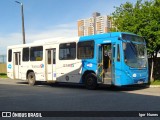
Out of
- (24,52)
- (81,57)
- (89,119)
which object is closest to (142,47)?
(81,57)

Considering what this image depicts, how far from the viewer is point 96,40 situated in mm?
17656

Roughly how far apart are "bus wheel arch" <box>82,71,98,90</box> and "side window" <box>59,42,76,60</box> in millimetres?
1331

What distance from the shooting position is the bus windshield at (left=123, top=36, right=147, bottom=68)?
16.9m

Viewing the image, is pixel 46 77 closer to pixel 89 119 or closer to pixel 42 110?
pixel 42 110

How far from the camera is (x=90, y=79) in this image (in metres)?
18.1

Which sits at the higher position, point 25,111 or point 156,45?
point 156,45

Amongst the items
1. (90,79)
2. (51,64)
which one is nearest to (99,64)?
(90,79)

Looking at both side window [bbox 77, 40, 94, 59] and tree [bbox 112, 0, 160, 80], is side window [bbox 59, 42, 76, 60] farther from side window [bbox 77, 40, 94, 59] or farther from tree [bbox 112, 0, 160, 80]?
tree [bbox 112, 0, 160, 80]

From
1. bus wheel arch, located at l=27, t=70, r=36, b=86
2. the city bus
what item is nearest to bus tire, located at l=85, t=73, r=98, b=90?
the city bus

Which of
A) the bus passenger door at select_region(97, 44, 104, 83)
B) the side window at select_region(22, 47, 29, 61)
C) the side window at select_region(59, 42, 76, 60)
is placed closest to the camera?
the bus passenger door at select_region(97, 44, 104, 83)

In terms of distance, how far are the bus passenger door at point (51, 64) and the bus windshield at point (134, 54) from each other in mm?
5192

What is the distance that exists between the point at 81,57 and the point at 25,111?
8619 mm

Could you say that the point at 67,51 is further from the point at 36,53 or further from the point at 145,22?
the point at 145,22

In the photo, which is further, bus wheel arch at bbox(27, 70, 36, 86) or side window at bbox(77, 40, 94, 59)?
bus wheel arch at bbox(27, 70, 36, 86)
